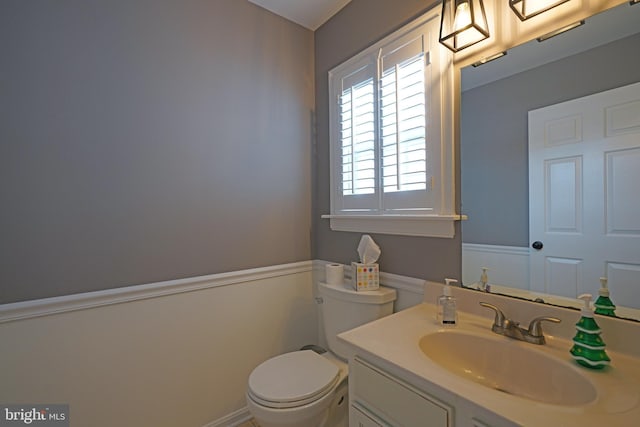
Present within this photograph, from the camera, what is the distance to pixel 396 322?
1.08 metres

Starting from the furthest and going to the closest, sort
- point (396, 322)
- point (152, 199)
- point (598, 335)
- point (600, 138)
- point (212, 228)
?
point (212, 228)
point (152, 199)
point (396, 322)
point (600, 138)
point (598, 335)

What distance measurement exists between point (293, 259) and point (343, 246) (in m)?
0.36

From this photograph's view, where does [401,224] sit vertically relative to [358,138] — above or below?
below

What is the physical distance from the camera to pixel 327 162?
1.89 m

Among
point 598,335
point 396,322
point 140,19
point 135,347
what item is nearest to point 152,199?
point 135,347

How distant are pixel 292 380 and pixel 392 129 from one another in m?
1.31

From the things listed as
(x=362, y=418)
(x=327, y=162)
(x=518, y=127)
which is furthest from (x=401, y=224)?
(x=362, y=418)

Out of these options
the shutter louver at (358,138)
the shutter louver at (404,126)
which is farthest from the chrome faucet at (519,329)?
the shutter louver at (358,138)

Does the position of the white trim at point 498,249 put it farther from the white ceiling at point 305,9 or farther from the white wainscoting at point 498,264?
the white ceiling at point 305,9

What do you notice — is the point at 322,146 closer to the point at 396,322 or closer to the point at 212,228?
the point at 212,228

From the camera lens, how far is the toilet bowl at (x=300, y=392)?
1.11m

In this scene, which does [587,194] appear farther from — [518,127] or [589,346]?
[589,346]

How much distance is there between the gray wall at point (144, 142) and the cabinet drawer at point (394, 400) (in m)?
0.99

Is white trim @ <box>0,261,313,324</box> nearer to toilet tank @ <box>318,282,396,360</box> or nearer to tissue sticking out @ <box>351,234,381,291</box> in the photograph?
toilet tank @ <box>318,282,396,360</box>
